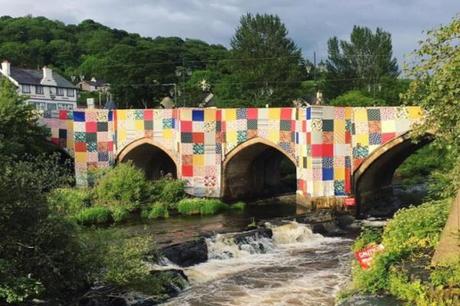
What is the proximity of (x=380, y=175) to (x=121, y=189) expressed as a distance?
13.1 meters

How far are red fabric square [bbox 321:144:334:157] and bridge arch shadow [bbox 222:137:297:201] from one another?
6.53 ft

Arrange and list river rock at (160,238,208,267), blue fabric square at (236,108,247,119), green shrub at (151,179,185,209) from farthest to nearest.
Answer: blue fabric square at (236,108,247,119)
green shrub at (151,179,185,209)
river rock at (160,238,208,267)

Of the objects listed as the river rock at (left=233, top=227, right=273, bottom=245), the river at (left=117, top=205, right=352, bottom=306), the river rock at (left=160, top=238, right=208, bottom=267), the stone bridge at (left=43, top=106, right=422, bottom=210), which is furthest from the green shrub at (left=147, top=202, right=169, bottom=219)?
the river rock at (left=160, top=238, right=208, bottom=267)

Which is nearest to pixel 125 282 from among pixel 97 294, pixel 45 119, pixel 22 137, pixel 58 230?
pixel 97 294

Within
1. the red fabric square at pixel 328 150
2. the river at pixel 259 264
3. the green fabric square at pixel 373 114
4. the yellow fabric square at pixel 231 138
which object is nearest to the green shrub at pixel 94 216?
the river at pixel 259 264

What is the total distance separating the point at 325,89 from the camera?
56.8 m

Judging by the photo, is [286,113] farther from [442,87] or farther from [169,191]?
[442,87]

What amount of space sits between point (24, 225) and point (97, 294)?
2.55 metres

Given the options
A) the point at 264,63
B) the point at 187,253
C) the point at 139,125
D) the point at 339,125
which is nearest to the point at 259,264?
the point at 187,253

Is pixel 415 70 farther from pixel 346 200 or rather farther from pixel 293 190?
pixel 293 190

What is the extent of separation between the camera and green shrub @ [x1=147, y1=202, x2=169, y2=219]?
25.4m

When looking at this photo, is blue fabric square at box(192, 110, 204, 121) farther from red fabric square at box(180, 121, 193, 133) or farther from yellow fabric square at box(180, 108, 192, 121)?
red fabric square at box(180, 121, 193, 133)

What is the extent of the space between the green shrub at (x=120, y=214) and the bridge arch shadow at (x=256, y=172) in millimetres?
6117

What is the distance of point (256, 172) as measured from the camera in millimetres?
33406
